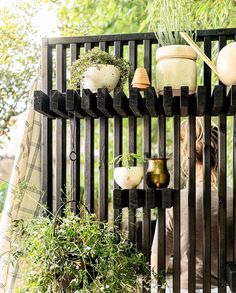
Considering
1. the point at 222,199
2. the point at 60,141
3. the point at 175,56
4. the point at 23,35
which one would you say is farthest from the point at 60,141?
the point at 23,35

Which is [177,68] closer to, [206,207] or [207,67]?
[207,67]

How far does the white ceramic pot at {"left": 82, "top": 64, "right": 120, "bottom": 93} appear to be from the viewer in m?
1.83

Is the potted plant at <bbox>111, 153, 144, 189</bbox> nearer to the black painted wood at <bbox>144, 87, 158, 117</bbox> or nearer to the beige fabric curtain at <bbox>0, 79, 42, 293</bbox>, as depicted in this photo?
the black painted wood at <bbox>144, 87, 158, 117</bbox>

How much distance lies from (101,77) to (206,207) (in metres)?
0.62

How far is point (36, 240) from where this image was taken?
175 centimetres

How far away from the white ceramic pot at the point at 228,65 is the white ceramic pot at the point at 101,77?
365mm

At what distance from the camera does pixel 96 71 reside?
6.00 feet

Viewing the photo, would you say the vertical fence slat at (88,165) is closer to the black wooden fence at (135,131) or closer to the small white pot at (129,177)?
the black wooden fence at (135,131)

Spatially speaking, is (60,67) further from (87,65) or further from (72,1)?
(72,1)

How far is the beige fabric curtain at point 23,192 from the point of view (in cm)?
200

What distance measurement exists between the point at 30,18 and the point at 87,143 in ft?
3.57

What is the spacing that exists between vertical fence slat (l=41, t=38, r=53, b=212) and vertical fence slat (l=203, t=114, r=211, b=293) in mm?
601

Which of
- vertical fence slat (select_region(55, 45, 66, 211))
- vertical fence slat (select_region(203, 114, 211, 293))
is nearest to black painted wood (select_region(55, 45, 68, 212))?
vertical fence slat (select_region(55, 45, 66, 211))

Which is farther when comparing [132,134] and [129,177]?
[132,134]
